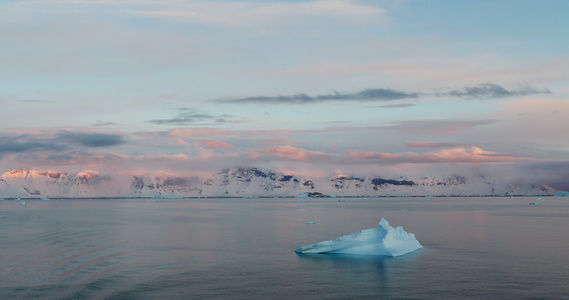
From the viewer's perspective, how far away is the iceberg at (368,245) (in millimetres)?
31031

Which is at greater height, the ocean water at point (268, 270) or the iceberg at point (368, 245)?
the iceberg at point (368, 245)

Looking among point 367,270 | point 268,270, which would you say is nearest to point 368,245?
point 367,270

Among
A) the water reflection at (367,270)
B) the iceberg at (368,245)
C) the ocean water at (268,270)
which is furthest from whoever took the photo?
the iceberg at (368,245)

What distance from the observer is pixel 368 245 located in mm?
31266

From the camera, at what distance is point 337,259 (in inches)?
1154

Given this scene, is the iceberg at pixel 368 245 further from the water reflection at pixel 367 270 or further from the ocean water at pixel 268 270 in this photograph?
the ocean water at pixel 268 270

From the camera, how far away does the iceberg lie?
3103cm

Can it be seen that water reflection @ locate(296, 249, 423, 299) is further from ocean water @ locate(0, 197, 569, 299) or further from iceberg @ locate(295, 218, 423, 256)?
iceberg @ locate(295, 218, 423, 256)

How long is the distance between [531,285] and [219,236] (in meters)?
27.7

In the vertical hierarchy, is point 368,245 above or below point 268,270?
above

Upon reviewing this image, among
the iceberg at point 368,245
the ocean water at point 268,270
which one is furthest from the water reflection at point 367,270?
the iceberg at point 368,245

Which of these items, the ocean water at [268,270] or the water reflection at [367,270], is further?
the water reflection at [367,270]

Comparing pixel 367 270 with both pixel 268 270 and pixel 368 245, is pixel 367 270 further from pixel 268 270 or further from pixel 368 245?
pixel 368 245

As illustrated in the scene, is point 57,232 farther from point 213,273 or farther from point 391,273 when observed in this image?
point 391,273
